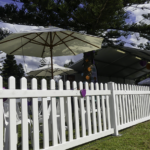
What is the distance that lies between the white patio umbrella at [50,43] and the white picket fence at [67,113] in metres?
1.17

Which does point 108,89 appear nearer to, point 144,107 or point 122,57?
point 144,107

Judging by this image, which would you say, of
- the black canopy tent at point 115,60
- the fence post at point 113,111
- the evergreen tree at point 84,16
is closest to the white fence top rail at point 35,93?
the fence post at point 113,111

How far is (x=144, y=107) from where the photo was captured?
14.7ft

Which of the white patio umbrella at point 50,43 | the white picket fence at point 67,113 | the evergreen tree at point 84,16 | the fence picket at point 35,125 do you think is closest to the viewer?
the white picket fence at point 67,113

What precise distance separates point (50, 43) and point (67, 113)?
200 centimetres

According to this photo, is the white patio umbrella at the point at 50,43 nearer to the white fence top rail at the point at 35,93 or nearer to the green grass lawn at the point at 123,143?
the white fence top rail at the point at 35,93

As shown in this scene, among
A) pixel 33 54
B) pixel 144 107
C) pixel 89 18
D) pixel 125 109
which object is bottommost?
pixel 144 107

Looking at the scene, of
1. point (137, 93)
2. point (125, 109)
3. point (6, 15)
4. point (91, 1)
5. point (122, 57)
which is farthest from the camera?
point (122, 57)

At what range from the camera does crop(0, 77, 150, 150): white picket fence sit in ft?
5.87

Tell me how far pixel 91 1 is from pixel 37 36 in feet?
7.20

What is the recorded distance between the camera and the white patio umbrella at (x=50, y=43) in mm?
3667

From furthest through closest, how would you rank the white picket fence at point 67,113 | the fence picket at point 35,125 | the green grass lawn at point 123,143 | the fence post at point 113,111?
the fence post at point 113,111 < the green grass lawn at point 123,143 < the fence picket at point 35,125 < the white picket fence at point 67,113

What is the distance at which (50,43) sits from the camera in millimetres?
3881

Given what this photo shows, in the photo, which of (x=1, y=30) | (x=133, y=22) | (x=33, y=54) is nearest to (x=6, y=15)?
(x=1, y=30)
